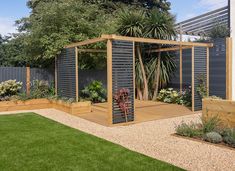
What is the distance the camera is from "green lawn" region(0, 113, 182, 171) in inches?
170

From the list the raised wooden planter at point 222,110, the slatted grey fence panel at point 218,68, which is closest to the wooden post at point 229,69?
the slatted grey fence panel at point 218,68

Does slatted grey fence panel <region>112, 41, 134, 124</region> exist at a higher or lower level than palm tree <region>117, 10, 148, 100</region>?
lower

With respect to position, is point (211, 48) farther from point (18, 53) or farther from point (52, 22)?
point (18, 53)

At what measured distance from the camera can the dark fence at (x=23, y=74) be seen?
1142 cm

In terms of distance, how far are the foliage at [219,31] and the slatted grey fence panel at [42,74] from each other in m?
11.4

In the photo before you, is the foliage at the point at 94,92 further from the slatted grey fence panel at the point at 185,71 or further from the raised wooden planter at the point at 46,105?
the slatted grey fence panel at the point at 185,71

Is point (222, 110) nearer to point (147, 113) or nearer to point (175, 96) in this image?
point (147, 113)

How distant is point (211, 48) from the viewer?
10906 millimetres

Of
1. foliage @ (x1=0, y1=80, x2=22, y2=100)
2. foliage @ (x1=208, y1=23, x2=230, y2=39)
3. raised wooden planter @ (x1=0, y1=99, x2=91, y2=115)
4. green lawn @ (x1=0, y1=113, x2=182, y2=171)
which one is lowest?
green lawn @ (x1=0, y1=113, x2=182, y2=171)

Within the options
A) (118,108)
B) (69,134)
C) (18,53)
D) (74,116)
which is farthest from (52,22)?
(18,53)

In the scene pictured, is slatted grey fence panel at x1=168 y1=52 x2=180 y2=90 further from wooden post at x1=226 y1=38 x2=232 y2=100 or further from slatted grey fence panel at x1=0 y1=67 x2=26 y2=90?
slatted grey fence panel at x1=0 y1=67 x2=26 y2=90

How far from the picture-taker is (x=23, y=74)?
461 inches

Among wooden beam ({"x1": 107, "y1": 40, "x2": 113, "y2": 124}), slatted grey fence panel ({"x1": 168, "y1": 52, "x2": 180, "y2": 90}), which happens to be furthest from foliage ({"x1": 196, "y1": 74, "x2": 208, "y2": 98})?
wooden beam ({"x1": 107, "y1": 40, "x2": 113, "y2": 124})

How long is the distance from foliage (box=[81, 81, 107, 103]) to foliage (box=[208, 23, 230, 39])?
9969 millimetres
